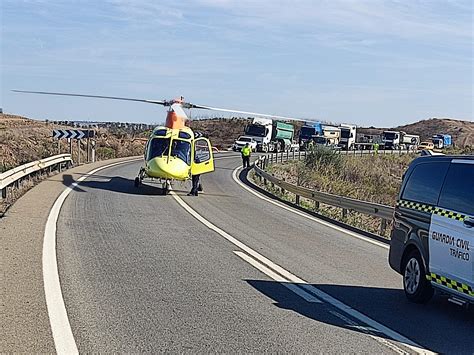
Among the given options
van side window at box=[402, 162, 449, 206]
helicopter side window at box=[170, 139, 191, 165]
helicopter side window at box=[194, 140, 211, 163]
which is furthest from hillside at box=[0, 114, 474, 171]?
van side window at box=[402, 162, 449, 206]

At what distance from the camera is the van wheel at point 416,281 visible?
956 centimetres

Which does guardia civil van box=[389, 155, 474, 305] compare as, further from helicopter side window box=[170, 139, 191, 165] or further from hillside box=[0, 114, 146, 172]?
hillside box=[0, 114, 146, 172]

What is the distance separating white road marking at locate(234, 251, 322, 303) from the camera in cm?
968

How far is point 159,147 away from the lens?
82.9ft

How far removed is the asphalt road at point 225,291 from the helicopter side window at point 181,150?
705cm

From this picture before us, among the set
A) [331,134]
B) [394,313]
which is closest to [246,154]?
[394,313]

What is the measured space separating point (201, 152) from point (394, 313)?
1769 cm

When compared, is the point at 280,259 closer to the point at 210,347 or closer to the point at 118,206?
the point at 210,347

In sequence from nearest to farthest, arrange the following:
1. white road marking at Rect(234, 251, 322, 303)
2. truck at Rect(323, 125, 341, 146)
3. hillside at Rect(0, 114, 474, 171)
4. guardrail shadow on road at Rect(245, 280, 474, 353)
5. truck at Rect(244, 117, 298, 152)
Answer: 1. guardrail shadow on road at Rect(245, 280, 474, 353)
2. white road marking at Rect(234, 251, 322, 303)
3. hillside at Rect(0, 114, 474, 171)
4. truck at Rect(244, 117, 298, 152)
5. truck at Rect(323, 125, 341, 146)

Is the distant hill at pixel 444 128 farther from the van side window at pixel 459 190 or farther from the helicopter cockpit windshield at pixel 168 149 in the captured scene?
the van side window at pixel 459 190

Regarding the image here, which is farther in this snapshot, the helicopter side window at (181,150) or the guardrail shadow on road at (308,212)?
the helicopter side window at (181,150)

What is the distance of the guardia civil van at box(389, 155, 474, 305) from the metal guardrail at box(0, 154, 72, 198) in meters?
11.1

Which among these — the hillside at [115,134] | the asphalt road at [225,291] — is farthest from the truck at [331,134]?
the asphalt road at [225,291]

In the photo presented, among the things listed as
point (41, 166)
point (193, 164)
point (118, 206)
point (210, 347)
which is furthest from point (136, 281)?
point (41, 166)
